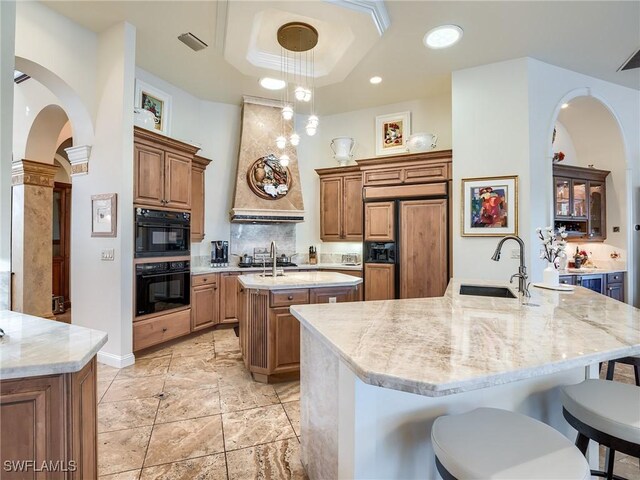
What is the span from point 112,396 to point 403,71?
4.60 metres

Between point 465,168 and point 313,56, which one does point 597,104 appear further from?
point 313,56

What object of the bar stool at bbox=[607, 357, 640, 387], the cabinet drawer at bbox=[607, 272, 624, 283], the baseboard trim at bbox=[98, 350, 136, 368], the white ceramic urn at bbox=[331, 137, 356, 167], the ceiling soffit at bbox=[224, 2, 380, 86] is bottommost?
the baseboard trim at bbox=[98, 350, 136, 368]

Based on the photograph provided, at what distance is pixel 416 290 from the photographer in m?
4.22

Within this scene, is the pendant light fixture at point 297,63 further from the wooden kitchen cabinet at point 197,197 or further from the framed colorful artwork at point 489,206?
the framed colorful artwork at point 489,206

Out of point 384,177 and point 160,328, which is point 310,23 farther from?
point 160,328

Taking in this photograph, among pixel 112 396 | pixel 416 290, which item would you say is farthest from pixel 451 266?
pixel 112 396


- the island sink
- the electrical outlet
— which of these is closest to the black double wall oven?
the electrical outlet

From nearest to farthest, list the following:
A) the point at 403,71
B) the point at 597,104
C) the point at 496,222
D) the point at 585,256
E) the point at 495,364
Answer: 1. the point at 495,364
2. the point at 496,222
3. the point at 403,71
4. the point at 597,104
5. the point at 585,256

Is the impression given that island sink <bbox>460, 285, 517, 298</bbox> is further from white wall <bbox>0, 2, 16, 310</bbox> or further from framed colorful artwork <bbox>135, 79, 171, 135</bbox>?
framed colorful artwork <bbox>135, 79, 171, 135</bbox>

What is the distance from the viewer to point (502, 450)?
94 cm


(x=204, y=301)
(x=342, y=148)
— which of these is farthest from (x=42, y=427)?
(x=342, y=148)

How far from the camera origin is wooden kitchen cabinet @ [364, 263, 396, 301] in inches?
172

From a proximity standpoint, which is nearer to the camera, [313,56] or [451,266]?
[313,56]

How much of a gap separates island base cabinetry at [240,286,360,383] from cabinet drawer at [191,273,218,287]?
4.92 feet
